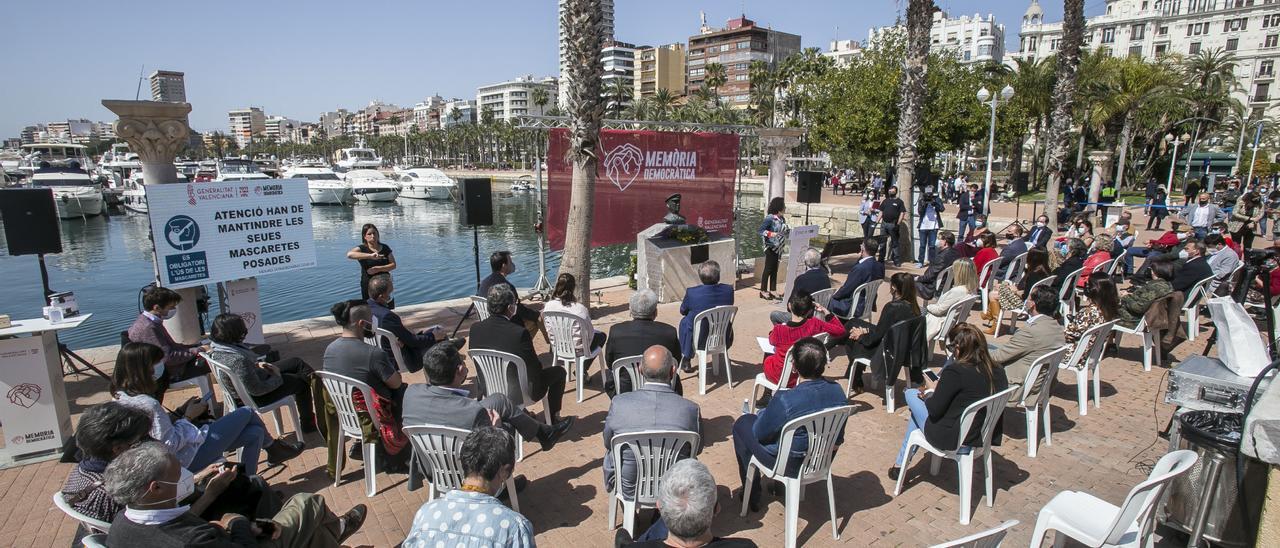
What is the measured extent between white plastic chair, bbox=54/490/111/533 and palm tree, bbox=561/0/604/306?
589cm

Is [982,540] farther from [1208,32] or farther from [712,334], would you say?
[1208,32]

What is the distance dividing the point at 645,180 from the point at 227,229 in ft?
20.8

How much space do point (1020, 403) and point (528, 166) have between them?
322 feet

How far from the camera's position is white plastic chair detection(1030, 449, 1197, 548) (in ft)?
9.53

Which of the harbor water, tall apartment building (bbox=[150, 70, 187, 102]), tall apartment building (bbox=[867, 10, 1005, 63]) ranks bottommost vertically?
the harbor water

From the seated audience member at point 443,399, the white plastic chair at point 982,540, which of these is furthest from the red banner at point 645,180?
the white plastic chair at point 982,540

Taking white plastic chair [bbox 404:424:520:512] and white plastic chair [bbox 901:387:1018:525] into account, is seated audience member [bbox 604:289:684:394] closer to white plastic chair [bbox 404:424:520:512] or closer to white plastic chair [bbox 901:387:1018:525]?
white plastic chair [bbox 404:424:520:512]

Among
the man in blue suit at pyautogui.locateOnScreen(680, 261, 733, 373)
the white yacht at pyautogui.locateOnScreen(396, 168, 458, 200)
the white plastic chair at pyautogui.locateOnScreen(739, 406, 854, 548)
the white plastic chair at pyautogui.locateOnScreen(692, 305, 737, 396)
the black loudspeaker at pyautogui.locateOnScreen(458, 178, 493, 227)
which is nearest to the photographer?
the white plastic chair at pyautogui.locateOnScreen(739, 406, 854, 548)

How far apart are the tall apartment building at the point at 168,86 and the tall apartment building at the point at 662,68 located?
4483 inches

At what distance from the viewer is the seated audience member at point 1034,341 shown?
16.5ft

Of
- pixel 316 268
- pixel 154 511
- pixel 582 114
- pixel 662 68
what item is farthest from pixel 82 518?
pixel 662 68

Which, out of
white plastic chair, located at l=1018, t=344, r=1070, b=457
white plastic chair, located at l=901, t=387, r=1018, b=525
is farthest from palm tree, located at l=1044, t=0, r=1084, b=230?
white plastic chair, located at l=901, t=387, r=1018, b=525

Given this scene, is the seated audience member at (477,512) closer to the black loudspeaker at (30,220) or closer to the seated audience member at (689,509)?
the seated audience member at (689,509)

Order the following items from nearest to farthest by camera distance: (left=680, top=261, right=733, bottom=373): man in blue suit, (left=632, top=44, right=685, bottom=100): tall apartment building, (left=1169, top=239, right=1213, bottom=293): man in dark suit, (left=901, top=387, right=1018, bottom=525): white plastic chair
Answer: (left=901, top=387, right=1018, bottom=525): white plastic chair
(left=680, top=261, right=733, bottom=373): man in blue suit
(left=1169, top=239, right=1213, bottom=293): man in dark suit
(left=632, top=44, right=685, bottom=100): tall apartment building
